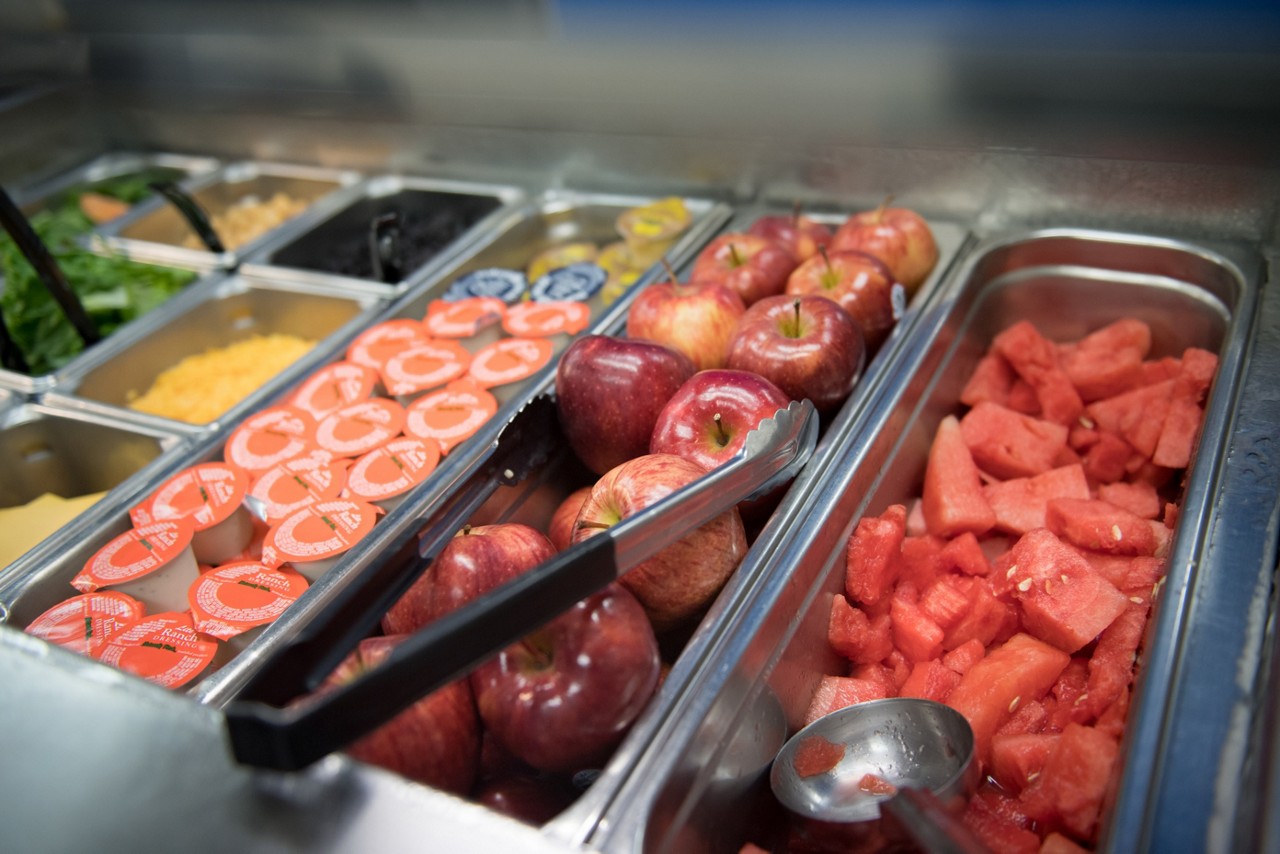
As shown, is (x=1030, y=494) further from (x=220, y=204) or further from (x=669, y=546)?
(x=220, y=204)

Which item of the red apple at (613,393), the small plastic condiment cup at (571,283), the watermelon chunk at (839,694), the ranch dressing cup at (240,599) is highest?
the red apple at (613,393)

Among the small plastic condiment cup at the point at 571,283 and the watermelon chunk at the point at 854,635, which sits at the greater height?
the small plastic condiment cup at the point at 571,283

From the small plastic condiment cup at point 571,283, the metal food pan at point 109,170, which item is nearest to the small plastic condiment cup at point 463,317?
the small plastic condiment cup at point 571,283

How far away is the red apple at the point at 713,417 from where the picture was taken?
58.4 inches

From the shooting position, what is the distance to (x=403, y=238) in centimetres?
288

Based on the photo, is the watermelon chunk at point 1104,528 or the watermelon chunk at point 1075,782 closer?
the watermelon chunk at point 1075,782

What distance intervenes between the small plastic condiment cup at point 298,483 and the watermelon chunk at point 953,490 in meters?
1.17

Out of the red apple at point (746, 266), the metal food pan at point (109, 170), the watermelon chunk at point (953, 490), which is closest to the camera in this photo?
the watermelon chunk at point (953, 490)

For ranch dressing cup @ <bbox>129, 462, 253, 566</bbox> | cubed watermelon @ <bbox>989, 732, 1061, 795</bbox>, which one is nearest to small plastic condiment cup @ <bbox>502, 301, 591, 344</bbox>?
ranch dressing cup @ <bbox>129, 462, 253, 566</bbox>

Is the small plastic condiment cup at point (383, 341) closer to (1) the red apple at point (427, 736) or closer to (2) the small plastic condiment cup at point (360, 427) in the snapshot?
(2) the small plastic condiment cup at point (360, 427)

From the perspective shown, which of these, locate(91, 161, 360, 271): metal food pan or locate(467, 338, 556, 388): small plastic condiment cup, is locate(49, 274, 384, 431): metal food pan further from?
locate(467, 338, 556, 388): small plastic condiment cup

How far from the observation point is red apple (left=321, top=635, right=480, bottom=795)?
1.08 metres

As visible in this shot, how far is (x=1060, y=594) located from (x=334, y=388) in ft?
5.23

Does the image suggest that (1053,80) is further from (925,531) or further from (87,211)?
(87,211)
